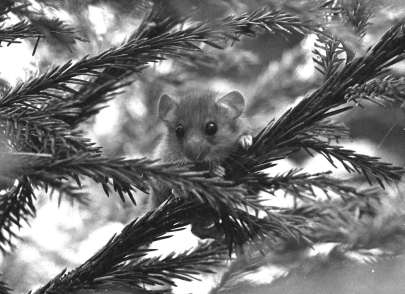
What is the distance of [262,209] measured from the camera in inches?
70.4

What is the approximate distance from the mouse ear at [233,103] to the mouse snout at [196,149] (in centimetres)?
43

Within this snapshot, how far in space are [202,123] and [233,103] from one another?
306 mm

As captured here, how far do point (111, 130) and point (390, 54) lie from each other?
4065 mm

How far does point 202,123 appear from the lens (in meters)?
3.84

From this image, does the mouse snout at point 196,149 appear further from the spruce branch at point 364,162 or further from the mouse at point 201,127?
the spruce branch at point 364,162

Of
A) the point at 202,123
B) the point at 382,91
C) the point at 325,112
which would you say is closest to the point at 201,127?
the point at 202,123

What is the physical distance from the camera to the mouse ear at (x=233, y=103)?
4.02 meters

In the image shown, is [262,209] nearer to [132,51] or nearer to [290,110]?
[290,110]

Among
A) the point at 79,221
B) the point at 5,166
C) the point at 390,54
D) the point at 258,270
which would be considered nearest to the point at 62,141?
the point at 5,166

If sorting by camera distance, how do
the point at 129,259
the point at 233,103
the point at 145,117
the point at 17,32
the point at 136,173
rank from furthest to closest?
the point at 145,117, the point at 233,103, the point at 17,32, the point at 129,259, the point at 136,173

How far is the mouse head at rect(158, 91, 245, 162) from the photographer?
3.61m

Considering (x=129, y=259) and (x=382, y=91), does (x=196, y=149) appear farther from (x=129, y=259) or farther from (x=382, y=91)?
(x=382, y=91)

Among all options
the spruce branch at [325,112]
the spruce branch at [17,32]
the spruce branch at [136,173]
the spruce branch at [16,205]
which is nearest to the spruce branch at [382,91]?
the spruce branch at [325,112]

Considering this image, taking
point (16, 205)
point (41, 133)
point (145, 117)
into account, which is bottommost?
point (16, 205)
